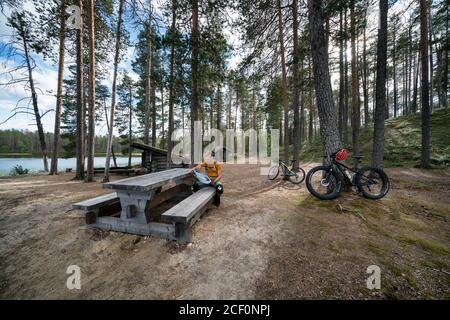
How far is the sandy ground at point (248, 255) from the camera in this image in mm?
1882

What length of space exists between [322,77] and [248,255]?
4323 mm

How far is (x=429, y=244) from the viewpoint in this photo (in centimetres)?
248

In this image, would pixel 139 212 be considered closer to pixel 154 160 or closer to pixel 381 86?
pixel 381 86

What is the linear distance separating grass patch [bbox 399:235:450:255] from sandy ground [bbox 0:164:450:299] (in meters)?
0.01

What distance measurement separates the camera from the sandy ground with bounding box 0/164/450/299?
1882mm

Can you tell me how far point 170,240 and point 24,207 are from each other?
4231mm

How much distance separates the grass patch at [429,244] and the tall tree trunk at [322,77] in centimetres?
214

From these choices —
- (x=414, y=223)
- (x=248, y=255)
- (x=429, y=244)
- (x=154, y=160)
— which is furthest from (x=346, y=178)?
(x=154, y=160)

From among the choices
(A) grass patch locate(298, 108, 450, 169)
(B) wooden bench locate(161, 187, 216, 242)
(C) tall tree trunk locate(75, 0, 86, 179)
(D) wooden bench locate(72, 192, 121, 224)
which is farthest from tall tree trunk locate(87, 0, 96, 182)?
(A) grass patch locate(298, 108, 450, 169)

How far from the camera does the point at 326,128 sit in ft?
14.2

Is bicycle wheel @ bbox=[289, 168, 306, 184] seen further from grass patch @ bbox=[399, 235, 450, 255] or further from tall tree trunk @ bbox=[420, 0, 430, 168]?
tall tree trunk @ bbox=[420, 0, 430, 168]

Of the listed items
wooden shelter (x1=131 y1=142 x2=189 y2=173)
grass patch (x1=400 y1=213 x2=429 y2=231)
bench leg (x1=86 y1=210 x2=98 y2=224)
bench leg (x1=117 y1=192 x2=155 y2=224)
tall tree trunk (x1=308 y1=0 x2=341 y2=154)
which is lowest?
grass patch (x1=400 y1=213 x2=429 y2=231)
